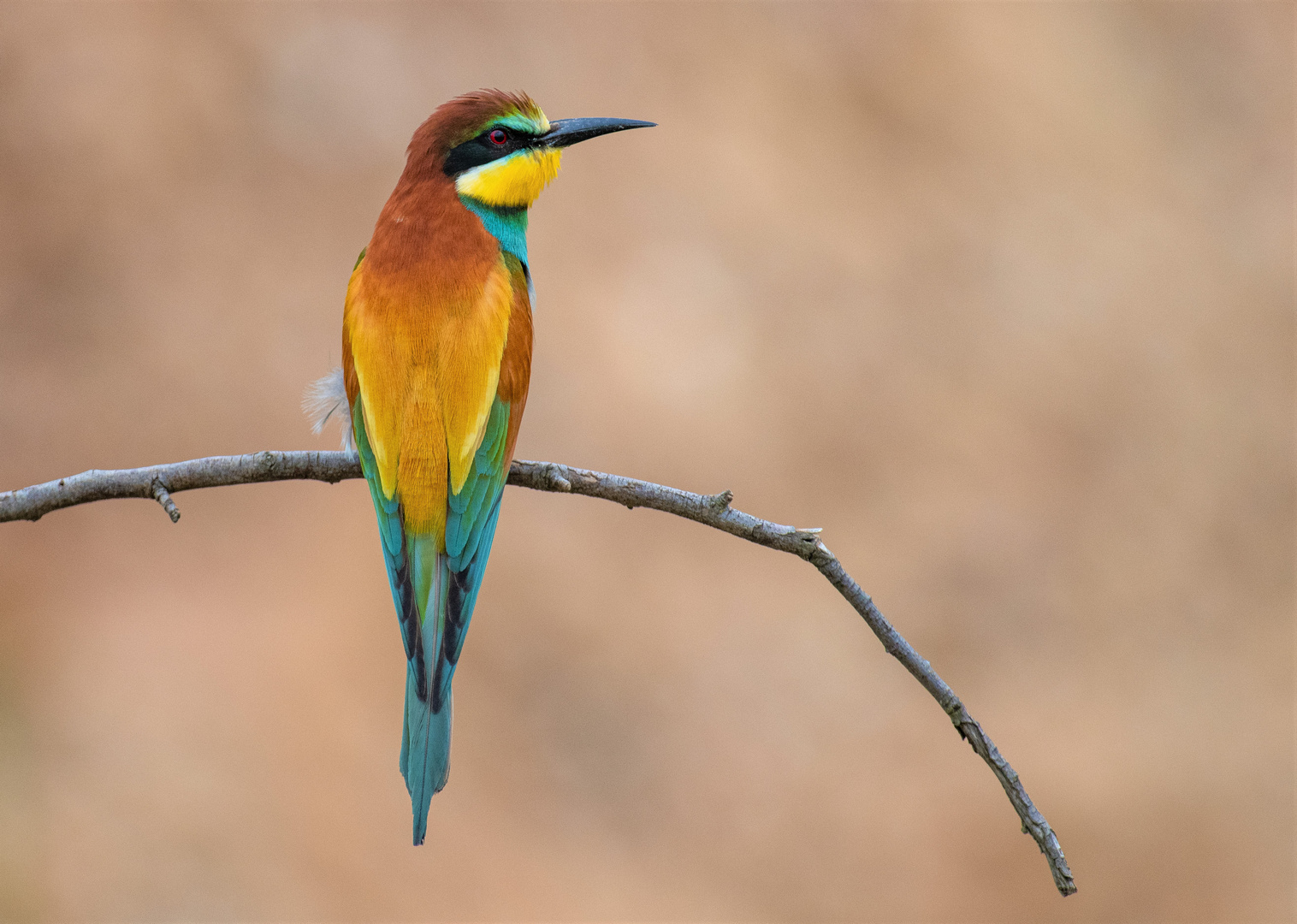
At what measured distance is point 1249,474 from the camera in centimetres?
694

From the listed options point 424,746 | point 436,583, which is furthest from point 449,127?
point 424,746

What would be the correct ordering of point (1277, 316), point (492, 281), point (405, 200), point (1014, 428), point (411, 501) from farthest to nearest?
point (1277, 316)
point (1014, 428)
point (405, 200)
point (492, 281)
point (411, 501)

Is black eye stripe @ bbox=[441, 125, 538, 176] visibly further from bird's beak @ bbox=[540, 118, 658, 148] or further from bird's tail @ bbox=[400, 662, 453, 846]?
bird's tail @ bbox=[400, 662, 453, 846]

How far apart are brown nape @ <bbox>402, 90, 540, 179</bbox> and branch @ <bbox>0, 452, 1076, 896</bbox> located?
0.82 meters

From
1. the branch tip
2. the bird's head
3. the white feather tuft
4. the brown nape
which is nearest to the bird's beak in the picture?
the bird's head

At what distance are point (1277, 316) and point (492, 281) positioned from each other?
6963 millimetres

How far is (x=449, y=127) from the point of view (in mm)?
2494

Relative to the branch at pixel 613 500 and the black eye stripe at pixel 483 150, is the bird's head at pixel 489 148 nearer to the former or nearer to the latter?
the black eye stripe at pixel 483 150

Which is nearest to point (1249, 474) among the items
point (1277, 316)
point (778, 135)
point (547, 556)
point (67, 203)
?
point (1277, 316)

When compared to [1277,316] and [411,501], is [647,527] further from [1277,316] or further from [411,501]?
[1277,316]

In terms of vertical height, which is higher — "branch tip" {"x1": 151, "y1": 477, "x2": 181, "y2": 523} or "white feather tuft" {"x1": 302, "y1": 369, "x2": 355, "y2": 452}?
"white feather tuft" {"x1": 302, "y1": 369, "x2": 355, "y2": 452}

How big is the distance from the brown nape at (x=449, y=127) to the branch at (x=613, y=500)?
825 mm

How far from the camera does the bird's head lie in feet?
8.11

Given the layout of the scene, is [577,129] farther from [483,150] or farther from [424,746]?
[424,746]
